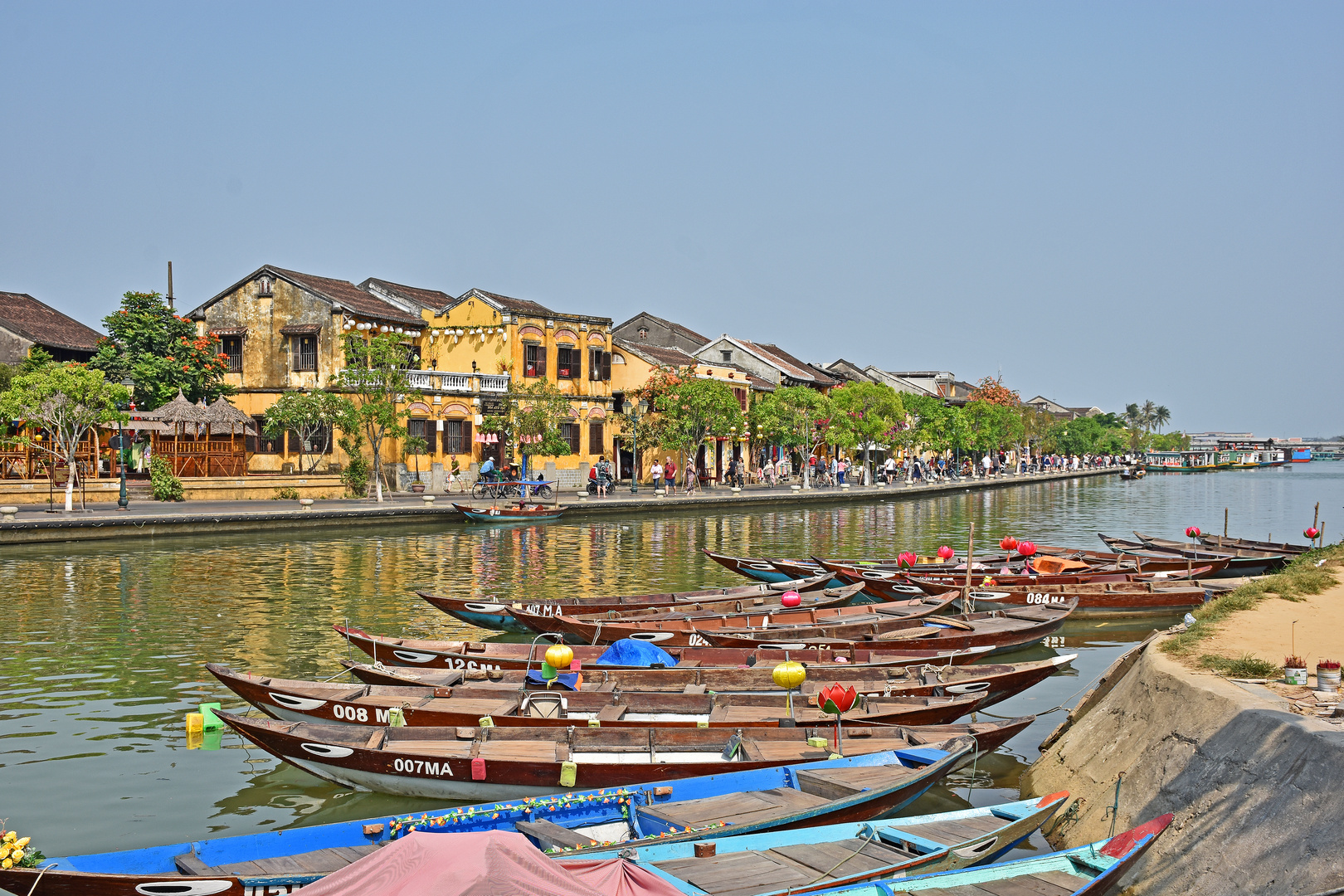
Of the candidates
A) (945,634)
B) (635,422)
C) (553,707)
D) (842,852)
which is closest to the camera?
(842,852)

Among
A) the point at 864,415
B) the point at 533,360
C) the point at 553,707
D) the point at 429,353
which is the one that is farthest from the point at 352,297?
the point at 553,707

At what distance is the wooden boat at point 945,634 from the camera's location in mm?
15352

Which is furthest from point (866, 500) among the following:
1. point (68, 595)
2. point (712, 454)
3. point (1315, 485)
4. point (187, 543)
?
point (1315, 485)

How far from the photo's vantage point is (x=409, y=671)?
1302 cm

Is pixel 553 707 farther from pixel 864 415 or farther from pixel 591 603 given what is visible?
pixel 864 415

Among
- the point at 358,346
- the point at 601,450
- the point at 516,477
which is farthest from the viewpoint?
the point at 601,450

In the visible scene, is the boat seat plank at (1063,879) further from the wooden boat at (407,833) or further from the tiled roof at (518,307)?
the tiled roof at (518,307)

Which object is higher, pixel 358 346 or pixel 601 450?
pixel 358 346

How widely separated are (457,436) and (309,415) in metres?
7.16

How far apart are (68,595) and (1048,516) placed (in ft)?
131

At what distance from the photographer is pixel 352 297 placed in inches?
1868

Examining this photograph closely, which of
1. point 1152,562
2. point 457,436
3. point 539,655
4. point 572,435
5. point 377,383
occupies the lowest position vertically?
point 539,655

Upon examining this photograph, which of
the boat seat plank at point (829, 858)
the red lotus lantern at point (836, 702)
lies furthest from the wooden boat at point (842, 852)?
the red lotus lantern at point (836, 702)

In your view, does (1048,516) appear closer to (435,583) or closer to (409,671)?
(435,583)
